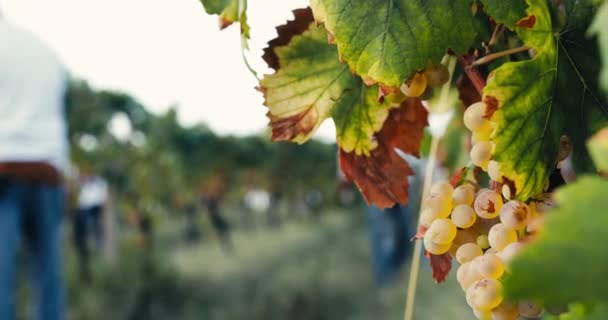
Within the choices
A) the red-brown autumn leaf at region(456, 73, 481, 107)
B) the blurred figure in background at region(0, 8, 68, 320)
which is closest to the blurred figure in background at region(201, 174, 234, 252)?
the blurred figure in background at region(0, 8, 68, 320)

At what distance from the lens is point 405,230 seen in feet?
19.7

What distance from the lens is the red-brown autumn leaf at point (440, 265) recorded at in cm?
55

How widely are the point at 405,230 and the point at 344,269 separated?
63 cm

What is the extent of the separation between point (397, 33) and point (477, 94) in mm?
142

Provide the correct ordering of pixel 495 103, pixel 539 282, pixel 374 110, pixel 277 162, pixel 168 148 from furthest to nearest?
pixel 277 162
pixel 168 148
pixel 374 110
pixel 495 103
pixel 539 282

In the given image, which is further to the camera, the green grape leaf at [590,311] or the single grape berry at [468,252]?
the single grape berry at [468,252]

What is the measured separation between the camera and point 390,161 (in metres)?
0.60

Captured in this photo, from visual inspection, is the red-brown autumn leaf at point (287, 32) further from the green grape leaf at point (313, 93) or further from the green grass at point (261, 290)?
the green grass at point (261, 290)

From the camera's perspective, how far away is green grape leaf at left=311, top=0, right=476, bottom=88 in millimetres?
464

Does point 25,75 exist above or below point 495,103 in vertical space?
above

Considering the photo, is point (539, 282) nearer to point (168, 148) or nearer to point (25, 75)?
point (25, 75)

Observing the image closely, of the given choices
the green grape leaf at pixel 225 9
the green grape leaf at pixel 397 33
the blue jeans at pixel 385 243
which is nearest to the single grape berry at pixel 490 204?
the green grape leaf at pixel 397 33

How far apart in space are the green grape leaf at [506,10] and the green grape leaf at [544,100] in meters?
0.02

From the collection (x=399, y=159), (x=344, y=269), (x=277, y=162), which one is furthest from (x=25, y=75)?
(x=277, y=162)
